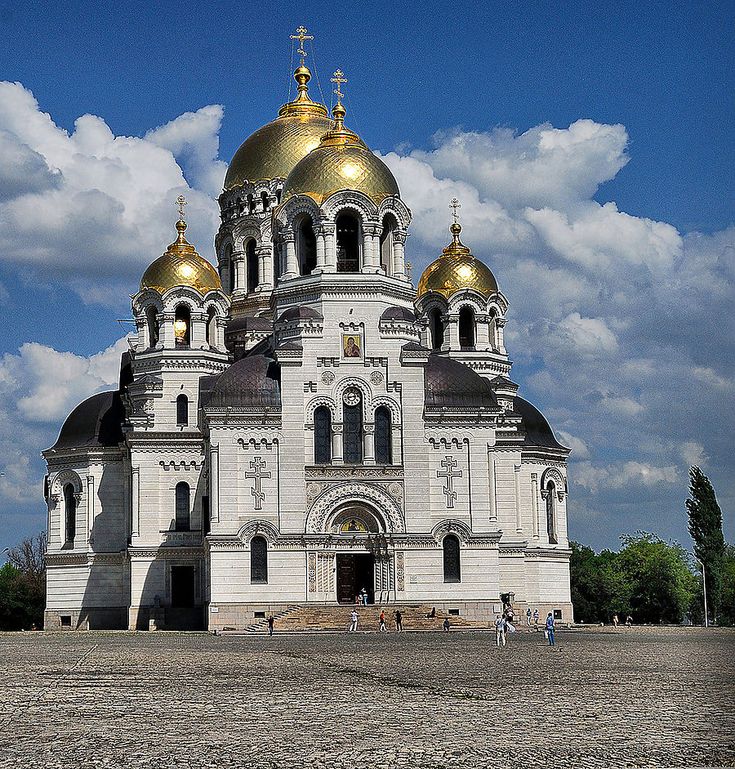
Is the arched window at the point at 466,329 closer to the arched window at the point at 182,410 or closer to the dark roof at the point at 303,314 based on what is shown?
the dark roof at the point at 303,314

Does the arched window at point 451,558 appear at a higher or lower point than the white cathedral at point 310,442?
lower

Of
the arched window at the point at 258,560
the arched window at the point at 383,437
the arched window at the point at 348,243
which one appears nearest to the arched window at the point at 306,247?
the arched window at the point at 348,243

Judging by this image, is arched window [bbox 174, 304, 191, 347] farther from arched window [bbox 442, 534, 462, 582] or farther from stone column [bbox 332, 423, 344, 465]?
arched window [bbox 442, 534, 462, 582]

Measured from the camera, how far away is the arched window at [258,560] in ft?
167

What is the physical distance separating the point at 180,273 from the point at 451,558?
18525 millimetres

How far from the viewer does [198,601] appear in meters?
59.2

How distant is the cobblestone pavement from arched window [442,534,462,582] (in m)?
22.0

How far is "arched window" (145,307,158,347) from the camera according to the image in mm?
61700

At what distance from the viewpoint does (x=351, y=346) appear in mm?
53500

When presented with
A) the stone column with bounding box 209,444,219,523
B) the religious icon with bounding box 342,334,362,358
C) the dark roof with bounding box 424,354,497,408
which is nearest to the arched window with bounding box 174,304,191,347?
the religious icon with bounding box 342,334,362,358

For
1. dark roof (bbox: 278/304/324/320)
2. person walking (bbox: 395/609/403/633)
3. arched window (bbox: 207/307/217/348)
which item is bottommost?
person walking (bbox: 395/609/403/633)

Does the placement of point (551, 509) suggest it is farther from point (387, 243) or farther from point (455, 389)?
point (387, 243)

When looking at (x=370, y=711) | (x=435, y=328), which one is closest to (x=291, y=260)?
(x=435, y=328)

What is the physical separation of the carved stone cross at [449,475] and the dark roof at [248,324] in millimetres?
12731
